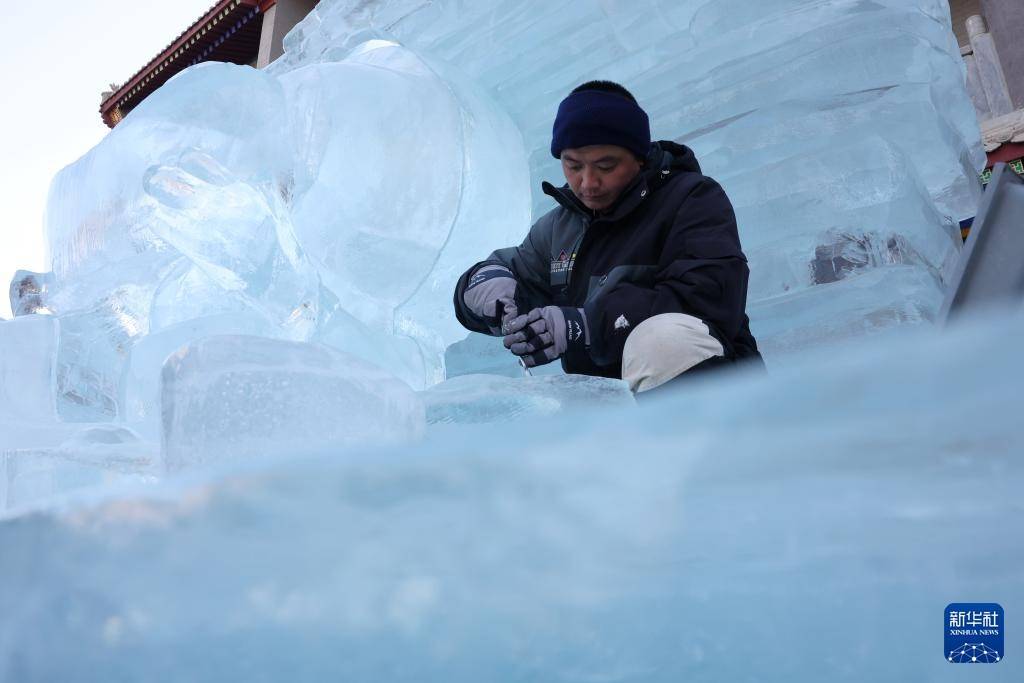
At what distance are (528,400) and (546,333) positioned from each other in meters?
0.15

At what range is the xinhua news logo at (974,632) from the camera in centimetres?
28

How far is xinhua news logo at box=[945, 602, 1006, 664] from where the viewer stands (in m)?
0.28

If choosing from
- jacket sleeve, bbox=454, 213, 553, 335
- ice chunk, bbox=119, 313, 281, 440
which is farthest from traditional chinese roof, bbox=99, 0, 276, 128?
jacket sleeve, bbox=454, 213, 553, 335

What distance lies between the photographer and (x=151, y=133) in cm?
165

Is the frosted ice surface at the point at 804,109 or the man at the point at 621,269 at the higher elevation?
the frosted ice surface at the point at 804,109

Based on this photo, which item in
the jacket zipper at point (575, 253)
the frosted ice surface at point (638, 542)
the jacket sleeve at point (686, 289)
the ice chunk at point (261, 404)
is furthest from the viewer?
the jacket zipper at point (575, 253)

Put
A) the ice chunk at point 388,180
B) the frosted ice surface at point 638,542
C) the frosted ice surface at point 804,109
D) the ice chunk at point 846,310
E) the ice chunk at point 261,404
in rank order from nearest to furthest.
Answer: the frosted ice surface at point 638,542
the ice chunk at point 261,404
the ice chunk at point 846,310
the frosted ice surface at point 804,109
the ice chunk at point 388,180

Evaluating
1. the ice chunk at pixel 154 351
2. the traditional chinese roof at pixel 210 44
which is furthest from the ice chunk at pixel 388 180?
the traditional chinese roof at pixel 210 44

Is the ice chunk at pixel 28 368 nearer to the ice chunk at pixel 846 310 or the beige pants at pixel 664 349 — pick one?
the beige pants at pixel 664 349

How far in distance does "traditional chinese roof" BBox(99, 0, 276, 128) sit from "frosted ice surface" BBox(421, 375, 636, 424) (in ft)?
27.1

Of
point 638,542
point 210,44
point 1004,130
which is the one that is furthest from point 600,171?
point 210,44

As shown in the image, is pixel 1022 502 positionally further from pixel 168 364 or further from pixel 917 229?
pixel 917 229

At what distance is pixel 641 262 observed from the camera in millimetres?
1305

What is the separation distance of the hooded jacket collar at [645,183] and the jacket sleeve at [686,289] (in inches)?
3.9
